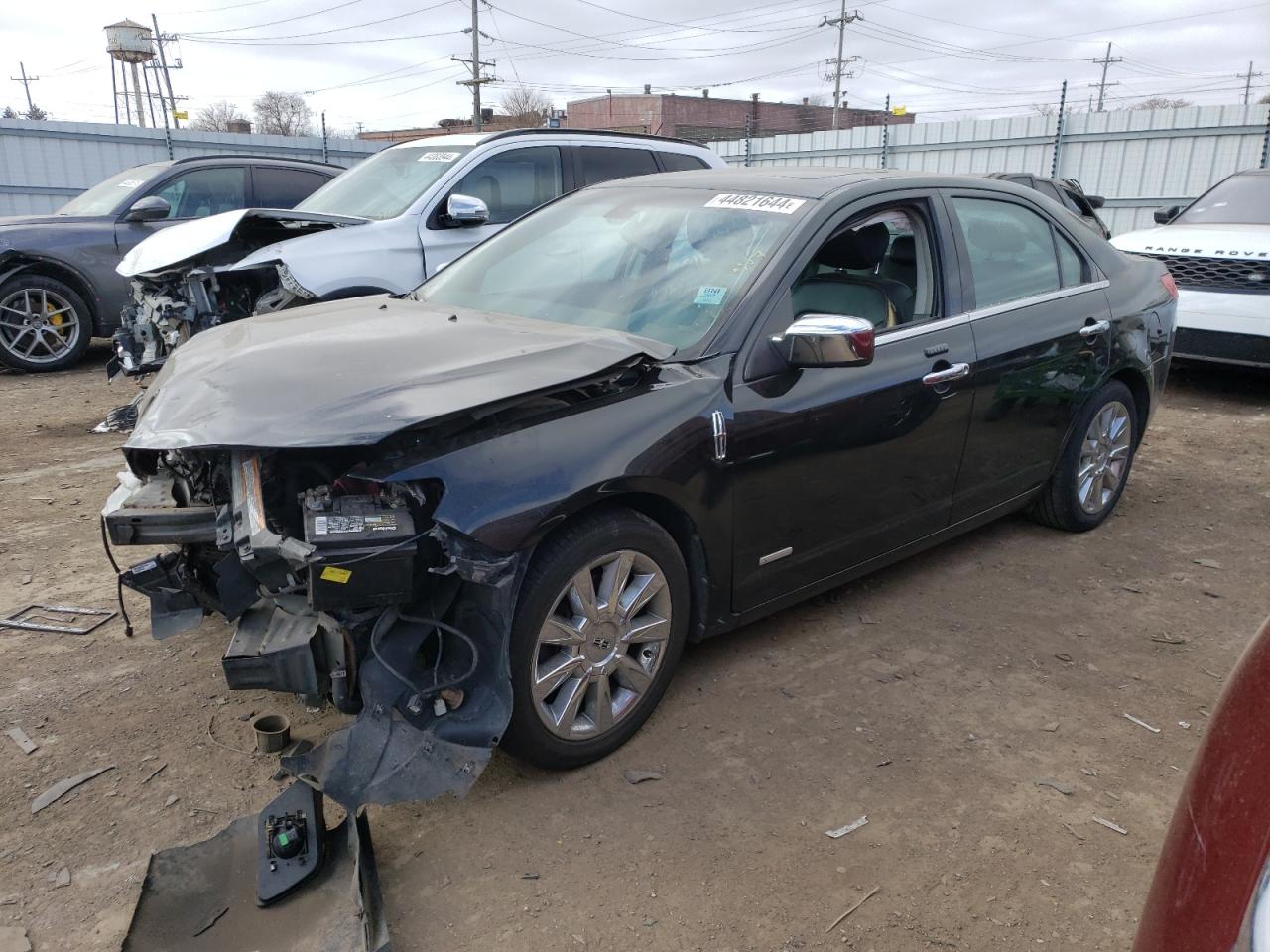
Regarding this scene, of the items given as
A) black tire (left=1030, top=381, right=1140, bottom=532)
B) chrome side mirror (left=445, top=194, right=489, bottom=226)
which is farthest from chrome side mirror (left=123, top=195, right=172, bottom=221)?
black tire (left=1030, top=381, right=1140, bottom=532)

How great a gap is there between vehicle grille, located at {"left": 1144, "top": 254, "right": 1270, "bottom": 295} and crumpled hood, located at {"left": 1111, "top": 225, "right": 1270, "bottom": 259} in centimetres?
5

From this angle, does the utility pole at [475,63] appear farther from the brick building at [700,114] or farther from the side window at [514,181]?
the side window at [514,181]

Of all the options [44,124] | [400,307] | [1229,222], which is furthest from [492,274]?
[44,124]

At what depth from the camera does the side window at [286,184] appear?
359 inches

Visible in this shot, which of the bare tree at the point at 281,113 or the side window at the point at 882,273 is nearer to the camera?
the side window at the point at 882,273

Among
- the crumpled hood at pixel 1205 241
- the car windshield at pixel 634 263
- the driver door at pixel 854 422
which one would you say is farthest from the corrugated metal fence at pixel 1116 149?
the car windshield at pixel 634 263

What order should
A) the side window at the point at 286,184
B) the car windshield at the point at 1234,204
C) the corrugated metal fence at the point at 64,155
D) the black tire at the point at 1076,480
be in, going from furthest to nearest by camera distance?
the corrugated metal fence at the point at 64,155 < the side window at the point at 286,184 < the car windshield at the point at 1234,204 < the black tire at the point at 1076,480

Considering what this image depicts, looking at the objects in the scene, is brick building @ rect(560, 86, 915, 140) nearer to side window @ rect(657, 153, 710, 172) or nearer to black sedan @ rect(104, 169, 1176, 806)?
side window @ rect(657, 153, 710, 172)

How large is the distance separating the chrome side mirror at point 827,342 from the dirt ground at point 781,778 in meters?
1.20

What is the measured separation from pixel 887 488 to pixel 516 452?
168 centimetres

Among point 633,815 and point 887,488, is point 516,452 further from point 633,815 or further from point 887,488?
point 887,488

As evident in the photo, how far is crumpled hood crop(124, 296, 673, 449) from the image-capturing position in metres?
2.42

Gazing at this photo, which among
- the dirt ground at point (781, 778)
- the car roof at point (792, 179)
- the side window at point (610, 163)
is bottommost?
the dirt ground at point (781, 778)

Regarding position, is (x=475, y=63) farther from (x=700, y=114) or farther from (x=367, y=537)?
(x=367, y=537)
